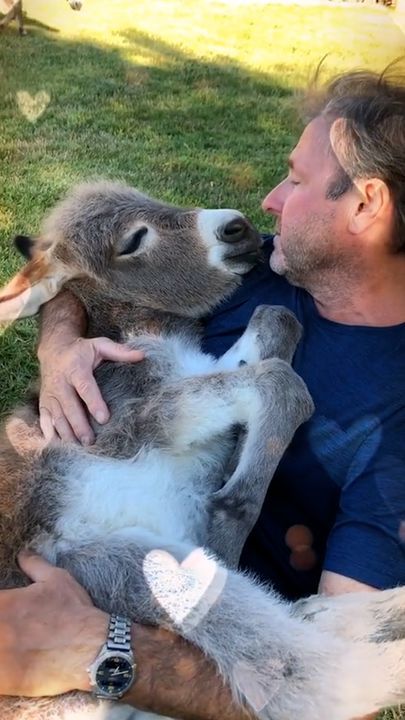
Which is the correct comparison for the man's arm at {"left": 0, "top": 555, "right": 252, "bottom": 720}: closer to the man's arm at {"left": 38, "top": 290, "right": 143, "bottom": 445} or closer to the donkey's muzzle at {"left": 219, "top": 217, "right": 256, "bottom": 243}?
the man's arm at {"left": 38, "top": 290, "right": 143, "bottom": 445}

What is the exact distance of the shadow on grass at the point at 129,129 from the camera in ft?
9.48

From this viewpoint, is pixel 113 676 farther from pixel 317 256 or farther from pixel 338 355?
pixel 317 256

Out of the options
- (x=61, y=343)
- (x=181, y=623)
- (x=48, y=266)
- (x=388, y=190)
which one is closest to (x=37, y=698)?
(x=181, y=623)

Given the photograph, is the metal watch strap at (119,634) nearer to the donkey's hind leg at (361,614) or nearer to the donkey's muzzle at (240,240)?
the donkey's hind leg at (361,614)

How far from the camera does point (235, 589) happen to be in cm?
177

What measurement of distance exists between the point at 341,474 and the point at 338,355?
0.32m

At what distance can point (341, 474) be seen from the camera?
1.98m

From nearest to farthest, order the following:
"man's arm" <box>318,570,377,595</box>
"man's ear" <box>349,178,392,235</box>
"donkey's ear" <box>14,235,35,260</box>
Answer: "man's arm" <box>318,570,377,595</box>
"man's ear" <box>349,178,392,235</box>
"donkey's ear" <box>14,235,35,260</box>

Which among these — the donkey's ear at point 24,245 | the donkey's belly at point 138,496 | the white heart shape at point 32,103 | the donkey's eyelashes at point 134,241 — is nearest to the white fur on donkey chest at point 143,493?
the donkey's belly at point 138,496

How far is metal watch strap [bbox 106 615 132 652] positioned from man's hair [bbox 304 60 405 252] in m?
1.20

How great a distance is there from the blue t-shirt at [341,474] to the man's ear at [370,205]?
281 mm

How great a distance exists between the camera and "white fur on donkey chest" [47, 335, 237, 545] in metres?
1.93

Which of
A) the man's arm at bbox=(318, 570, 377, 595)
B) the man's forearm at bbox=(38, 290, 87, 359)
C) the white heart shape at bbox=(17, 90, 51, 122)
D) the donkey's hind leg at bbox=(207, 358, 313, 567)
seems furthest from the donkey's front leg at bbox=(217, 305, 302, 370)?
the white heart shape at bbox=(17, 90, 51, 122)

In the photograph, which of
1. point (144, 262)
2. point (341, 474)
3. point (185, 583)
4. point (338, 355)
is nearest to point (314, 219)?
point (338, 355)
